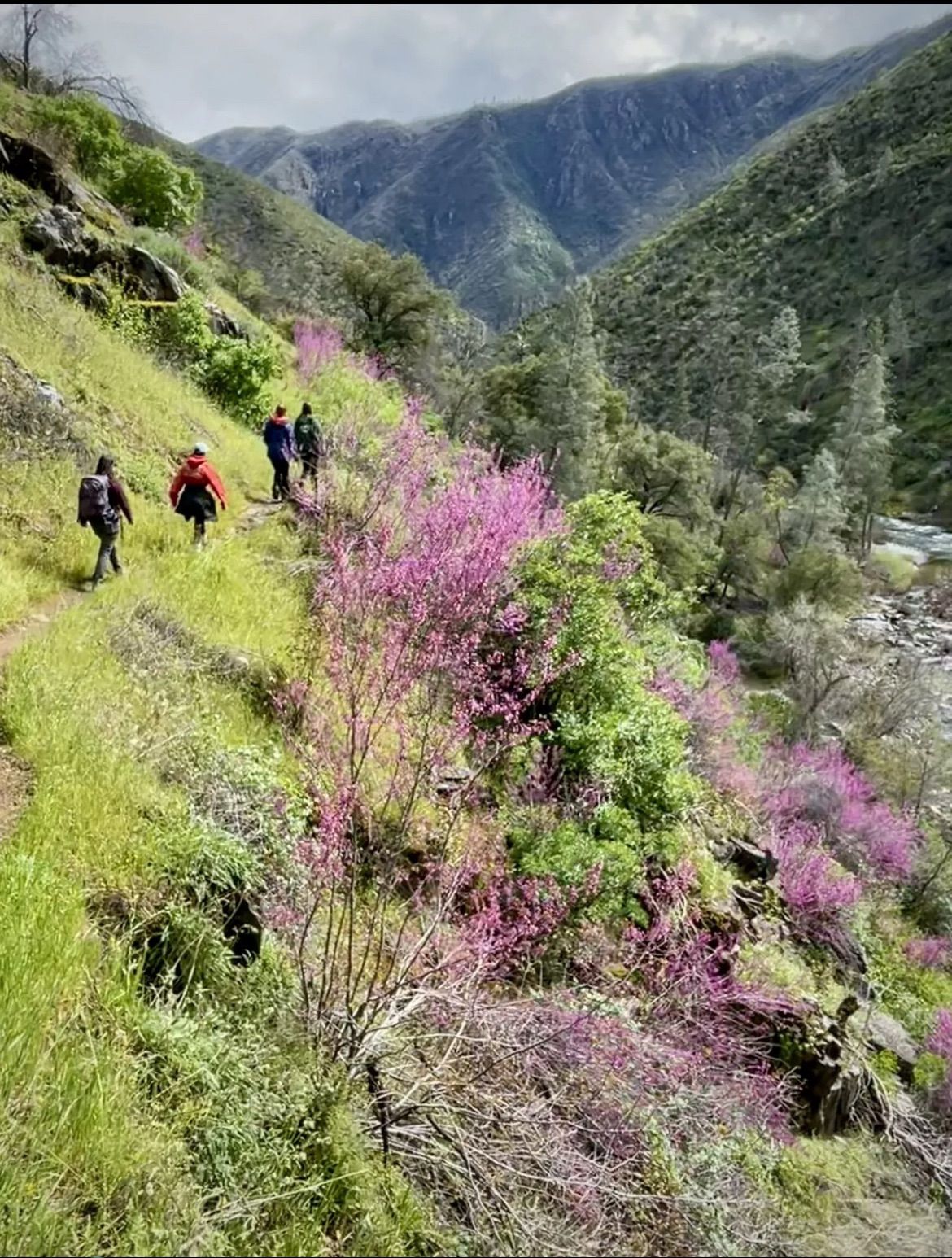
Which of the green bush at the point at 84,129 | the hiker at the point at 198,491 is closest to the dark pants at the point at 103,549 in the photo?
the hiker at the point at 198,491

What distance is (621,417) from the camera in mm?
35938

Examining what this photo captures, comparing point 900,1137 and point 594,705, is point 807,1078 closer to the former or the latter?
point 900,1137

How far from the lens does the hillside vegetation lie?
8.77 ft

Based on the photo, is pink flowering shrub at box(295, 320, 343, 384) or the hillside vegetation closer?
the hillside vegetation

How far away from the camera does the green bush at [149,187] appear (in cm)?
1914

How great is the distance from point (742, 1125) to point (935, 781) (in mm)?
18592

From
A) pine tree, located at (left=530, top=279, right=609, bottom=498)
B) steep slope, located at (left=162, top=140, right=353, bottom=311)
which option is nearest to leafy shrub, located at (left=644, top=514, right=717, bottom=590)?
pine tree, located at (left=530, top=279, right=609, bottom=498)

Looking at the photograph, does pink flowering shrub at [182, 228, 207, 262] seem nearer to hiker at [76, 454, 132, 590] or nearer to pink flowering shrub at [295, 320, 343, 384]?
pink flowering shrub at [295, 320, 343, 384]

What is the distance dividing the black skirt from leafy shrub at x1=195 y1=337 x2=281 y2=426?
22.1 feet

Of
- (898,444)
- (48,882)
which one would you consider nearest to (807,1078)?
(48,882)

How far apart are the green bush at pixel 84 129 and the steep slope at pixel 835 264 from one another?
179 feet

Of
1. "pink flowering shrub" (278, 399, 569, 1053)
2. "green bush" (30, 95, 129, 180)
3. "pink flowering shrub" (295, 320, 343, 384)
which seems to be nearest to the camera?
"pink flowering shrub" (278, 399, 569, 1053)

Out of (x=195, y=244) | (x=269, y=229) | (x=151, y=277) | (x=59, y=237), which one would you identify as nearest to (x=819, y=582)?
(x=195, y=244)

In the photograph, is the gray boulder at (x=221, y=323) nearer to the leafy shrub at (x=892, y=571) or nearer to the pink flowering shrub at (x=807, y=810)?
the pink flowering shrub at (x=807, y=810)
